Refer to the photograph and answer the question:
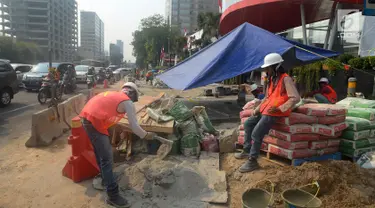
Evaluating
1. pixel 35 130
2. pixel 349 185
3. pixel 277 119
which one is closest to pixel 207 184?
pixel 277 119

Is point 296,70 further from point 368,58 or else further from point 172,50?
point 172,50

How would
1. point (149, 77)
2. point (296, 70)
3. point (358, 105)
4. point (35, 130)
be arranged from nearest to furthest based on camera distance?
point (358, 105)
point (35, 130)
point (296, 70)
point (149, 77)

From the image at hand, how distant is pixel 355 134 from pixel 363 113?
528mm

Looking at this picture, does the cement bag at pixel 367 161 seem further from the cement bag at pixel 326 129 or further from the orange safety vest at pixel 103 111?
the orange safety vest at pixel 103 111

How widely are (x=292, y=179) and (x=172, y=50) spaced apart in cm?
4715

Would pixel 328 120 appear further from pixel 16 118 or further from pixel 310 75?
pixel 16 118

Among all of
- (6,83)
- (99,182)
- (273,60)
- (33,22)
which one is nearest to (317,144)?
(273,60)

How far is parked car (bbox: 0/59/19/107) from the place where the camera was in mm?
9414

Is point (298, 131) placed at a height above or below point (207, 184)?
above

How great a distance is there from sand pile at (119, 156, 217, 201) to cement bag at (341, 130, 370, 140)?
2364 millimetres

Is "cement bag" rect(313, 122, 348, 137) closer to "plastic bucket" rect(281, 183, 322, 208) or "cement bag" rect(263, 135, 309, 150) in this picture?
"cement bag" rect(263, 135, 309, 150)

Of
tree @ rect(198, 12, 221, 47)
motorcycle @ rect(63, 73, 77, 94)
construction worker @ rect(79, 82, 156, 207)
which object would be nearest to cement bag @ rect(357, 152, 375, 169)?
construction worker @ rect(79, 82, 156, 207)

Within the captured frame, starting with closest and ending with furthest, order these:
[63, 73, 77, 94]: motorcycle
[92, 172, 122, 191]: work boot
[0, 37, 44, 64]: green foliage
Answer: [92, 172, 122, 191]: work boot, [63, 73, 77, 94]: motorcycle, [0, 37, 44, 64]: green foliage

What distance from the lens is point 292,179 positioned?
11.5ft
